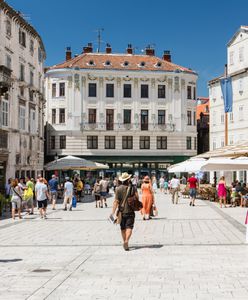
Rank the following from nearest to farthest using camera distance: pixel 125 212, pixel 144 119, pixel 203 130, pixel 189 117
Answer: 1. pixel 125 212
2. pixel 144 119
3. pixel 189 117
4. pixel 203 130

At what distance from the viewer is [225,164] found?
94.3 feet

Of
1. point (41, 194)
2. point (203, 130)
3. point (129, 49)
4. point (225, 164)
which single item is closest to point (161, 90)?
point (129, 49)

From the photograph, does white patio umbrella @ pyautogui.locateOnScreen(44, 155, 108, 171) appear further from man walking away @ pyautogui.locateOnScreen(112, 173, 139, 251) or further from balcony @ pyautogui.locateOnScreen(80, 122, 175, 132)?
man walking away @ pyautogui.locateOnScreen(112, 173, 139, 251)

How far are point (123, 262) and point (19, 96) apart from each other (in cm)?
3079

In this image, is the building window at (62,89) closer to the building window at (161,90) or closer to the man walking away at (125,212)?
the building window at (161,90)

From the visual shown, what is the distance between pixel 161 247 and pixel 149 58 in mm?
53691

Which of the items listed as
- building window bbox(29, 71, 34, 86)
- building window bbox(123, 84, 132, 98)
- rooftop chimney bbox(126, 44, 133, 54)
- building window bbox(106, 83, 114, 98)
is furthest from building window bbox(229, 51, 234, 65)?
building window bbox(29, 71, 34, 86)

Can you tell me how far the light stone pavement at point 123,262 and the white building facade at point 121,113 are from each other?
4344 cm

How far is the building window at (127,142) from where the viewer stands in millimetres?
62688

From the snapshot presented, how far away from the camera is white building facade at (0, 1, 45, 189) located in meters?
36.7

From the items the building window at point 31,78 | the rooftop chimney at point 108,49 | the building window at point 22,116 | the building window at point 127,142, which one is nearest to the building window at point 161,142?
the building window at point 127,142

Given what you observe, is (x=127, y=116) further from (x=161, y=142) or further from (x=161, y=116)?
(x=161, y=142)

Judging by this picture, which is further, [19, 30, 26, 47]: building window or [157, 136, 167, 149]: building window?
[157, 136, 167, 149]: building window

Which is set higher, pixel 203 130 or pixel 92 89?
pixel 92 89
